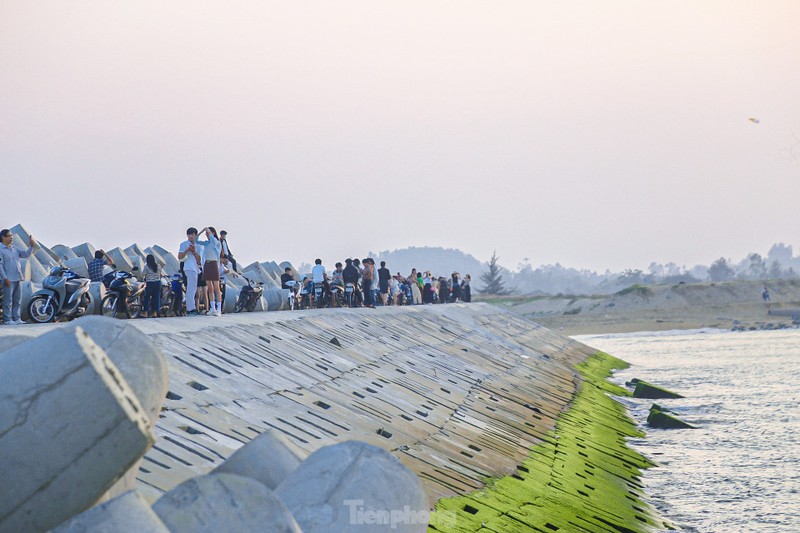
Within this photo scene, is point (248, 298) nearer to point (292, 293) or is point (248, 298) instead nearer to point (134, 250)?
point (292, 293)

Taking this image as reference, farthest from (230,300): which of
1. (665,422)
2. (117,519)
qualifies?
(117,519)

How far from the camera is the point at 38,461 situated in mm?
5633

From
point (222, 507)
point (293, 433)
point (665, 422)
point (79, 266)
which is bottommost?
point (665, 422)

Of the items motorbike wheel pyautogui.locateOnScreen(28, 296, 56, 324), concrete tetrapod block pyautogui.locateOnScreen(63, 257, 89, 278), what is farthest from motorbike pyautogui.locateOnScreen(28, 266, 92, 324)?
concrete tetrapod block pyautogui.locateOnScreen(63, 257, 89, 278)

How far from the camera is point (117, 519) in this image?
5219mm

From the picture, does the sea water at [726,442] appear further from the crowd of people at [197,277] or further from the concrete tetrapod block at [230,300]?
the concrete tetrapod block at [230,300]

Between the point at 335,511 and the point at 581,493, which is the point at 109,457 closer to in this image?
the point at 335,511

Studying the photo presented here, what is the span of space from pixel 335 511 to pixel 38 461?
1.88 meters

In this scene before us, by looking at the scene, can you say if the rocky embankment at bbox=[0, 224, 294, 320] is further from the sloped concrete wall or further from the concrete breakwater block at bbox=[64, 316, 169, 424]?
the concrete breakwater block at bbox=[64, 316, 169, 424]

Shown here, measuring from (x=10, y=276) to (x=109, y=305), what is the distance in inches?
151

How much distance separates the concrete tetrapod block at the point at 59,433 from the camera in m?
5.60

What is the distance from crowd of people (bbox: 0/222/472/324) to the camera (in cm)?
1811

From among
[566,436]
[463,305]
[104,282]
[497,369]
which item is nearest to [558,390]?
[497,369]

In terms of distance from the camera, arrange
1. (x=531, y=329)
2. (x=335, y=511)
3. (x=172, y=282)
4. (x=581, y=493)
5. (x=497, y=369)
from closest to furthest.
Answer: (x=335, y=511) → (x=581, y=493) → (x=172, y=282) → (x=497, y=369) → (x=531, y=329)
